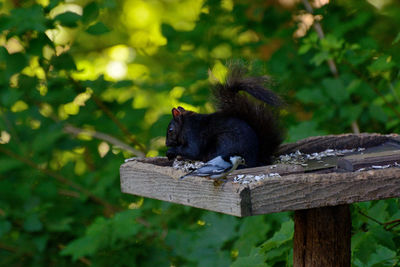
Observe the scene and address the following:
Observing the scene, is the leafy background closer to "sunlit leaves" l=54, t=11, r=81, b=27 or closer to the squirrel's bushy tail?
"sunlit leaves" l=54, t=11, r=81, b=27

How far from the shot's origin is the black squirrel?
1905mm

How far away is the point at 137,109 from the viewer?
3594 millimetres

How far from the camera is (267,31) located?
3982 millimetres

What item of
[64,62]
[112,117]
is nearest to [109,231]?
[112,117]

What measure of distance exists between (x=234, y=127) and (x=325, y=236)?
0.43 meters

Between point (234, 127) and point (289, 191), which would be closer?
point (289, 191)

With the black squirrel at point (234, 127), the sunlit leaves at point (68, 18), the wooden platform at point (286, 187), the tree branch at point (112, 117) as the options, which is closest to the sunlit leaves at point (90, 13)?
the sunlit leaves at point (68, 18)

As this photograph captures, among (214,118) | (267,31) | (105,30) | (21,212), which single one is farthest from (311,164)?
(21,212)

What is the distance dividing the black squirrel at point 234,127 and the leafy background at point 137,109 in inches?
33.8

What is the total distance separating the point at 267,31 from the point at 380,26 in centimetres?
73

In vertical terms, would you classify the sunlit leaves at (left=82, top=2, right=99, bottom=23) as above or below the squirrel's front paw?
above

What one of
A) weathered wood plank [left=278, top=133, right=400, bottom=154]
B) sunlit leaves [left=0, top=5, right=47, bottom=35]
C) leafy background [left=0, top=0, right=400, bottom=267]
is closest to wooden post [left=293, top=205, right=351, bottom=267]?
weathered wood plank [left=278, top=133, right=400, bottom=154]

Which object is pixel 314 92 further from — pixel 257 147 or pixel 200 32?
pixel 257 147

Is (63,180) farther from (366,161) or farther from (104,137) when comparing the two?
(366,161)
